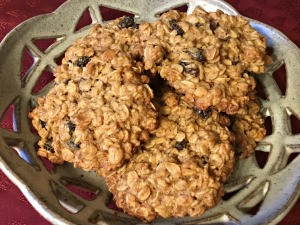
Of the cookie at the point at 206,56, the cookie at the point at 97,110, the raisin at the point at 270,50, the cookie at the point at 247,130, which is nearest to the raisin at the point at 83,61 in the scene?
the cookie at the point at 97,110

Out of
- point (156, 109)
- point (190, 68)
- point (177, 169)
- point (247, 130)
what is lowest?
point (247, 130)

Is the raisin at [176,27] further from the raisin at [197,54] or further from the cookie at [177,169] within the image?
the cookie at [177,169]

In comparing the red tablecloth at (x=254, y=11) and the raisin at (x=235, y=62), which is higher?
the raisin at (x=235, y=62)

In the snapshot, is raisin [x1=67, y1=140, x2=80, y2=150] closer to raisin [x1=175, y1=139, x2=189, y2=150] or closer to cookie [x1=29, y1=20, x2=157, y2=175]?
cookie [x1=29, y1=20, x2=157, y2=175]

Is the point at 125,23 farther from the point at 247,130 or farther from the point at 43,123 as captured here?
the point at 247,130

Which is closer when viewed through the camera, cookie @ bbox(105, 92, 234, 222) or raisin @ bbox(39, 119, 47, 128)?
cookie @ bbox(105, 92, 234, 222)

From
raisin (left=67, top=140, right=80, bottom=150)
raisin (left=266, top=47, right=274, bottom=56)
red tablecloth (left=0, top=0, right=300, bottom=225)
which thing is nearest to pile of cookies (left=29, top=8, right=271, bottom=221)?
raisin (left=67, top=140, right=80, bottom=150)

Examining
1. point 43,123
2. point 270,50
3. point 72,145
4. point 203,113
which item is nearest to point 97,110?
point 72,145
